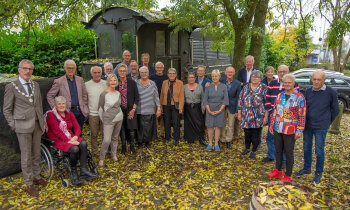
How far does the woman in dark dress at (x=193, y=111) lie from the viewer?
237 inches

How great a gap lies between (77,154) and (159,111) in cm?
233

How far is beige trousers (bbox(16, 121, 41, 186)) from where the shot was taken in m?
3.92

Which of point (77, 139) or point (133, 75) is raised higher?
point (133, 75)

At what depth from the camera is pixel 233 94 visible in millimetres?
5820

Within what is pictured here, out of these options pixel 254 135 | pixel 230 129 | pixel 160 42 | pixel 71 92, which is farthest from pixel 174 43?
pixel 71 92

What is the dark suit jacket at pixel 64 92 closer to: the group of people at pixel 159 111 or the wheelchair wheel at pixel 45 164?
the group of people at pixel 159 111

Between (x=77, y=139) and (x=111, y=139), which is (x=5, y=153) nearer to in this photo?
(x=77, y=139)

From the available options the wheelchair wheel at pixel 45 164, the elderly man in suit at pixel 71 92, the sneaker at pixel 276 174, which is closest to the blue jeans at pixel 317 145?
the sneaker at pixel 276 174

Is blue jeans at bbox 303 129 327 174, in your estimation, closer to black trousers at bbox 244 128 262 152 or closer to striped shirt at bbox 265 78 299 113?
striped shirt at bbox 265 78 299 113

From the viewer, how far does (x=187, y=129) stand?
20.9 feet

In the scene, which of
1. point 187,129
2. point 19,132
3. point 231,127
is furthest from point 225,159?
point 19,132

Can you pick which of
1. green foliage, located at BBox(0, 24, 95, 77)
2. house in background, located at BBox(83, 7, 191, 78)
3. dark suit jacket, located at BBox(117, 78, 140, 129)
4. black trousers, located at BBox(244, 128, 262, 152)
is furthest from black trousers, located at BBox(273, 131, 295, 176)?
green foliage, located at BBox(0, 24, 95, 77)

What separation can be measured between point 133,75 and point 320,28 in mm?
5939

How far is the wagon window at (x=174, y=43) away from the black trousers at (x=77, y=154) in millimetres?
6660
